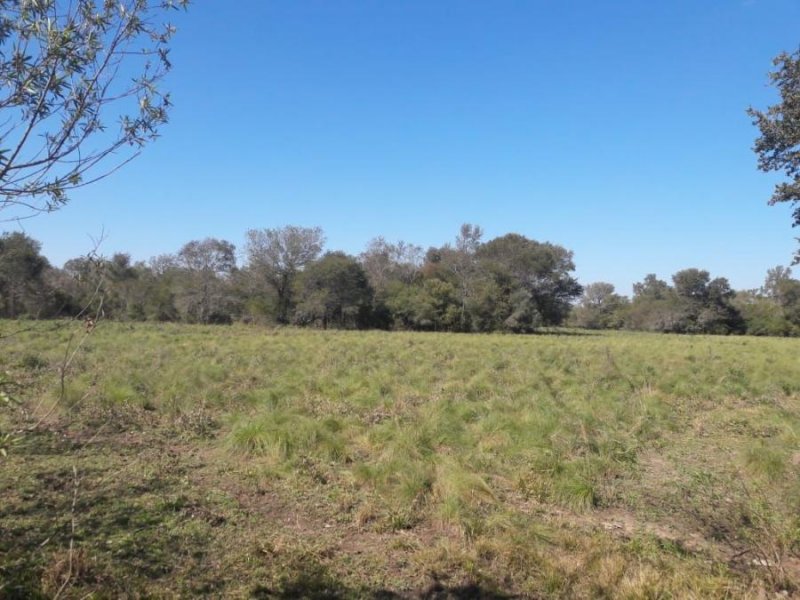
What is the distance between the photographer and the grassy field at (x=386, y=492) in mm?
3941

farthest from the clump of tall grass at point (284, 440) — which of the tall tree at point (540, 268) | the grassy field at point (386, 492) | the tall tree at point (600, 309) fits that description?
the tall tree at point (600, 309)

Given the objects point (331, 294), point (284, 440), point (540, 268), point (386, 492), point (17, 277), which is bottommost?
point (386, 492)

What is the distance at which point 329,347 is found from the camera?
1955 cm

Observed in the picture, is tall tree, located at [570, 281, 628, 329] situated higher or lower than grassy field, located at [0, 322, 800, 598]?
higher

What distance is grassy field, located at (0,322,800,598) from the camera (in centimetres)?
394

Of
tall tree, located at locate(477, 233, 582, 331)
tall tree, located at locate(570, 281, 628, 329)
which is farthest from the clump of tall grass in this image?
tall tree, located at locate(570, 281, 628, 329)

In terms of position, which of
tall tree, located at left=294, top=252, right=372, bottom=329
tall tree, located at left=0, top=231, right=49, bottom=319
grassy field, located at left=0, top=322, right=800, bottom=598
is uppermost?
tall tree, located at left=294, top=252, right=372, bottom=329

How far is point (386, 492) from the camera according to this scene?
18.2 ft

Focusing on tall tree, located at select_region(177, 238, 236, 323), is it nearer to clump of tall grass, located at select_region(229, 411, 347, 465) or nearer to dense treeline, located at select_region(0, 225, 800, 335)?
dense treeline, located at select_region(0, 225, 800, 335)

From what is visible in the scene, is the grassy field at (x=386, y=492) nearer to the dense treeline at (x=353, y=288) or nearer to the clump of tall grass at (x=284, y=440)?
the clump of tall grass at (x=284, y=440)

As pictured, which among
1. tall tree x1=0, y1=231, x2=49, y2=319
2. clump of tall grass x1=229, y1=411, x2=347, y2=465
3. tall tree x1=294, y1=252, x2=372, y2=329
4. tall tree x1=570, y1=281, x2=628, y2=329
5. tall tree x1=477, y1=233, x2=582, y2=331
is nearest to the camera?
tall tree x1=0, y1=231, x2=49, y2=319

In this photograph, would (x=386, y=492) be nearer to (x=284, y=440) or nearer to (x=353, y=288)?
(x=284, y=440)

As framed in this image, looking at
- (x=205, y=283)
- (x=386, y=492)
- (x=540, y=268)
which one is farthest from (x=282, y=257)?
(x=386, y=492)

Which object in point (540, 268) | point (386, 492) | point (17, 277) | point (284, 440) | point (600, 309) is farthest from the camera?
point (600, 309)
